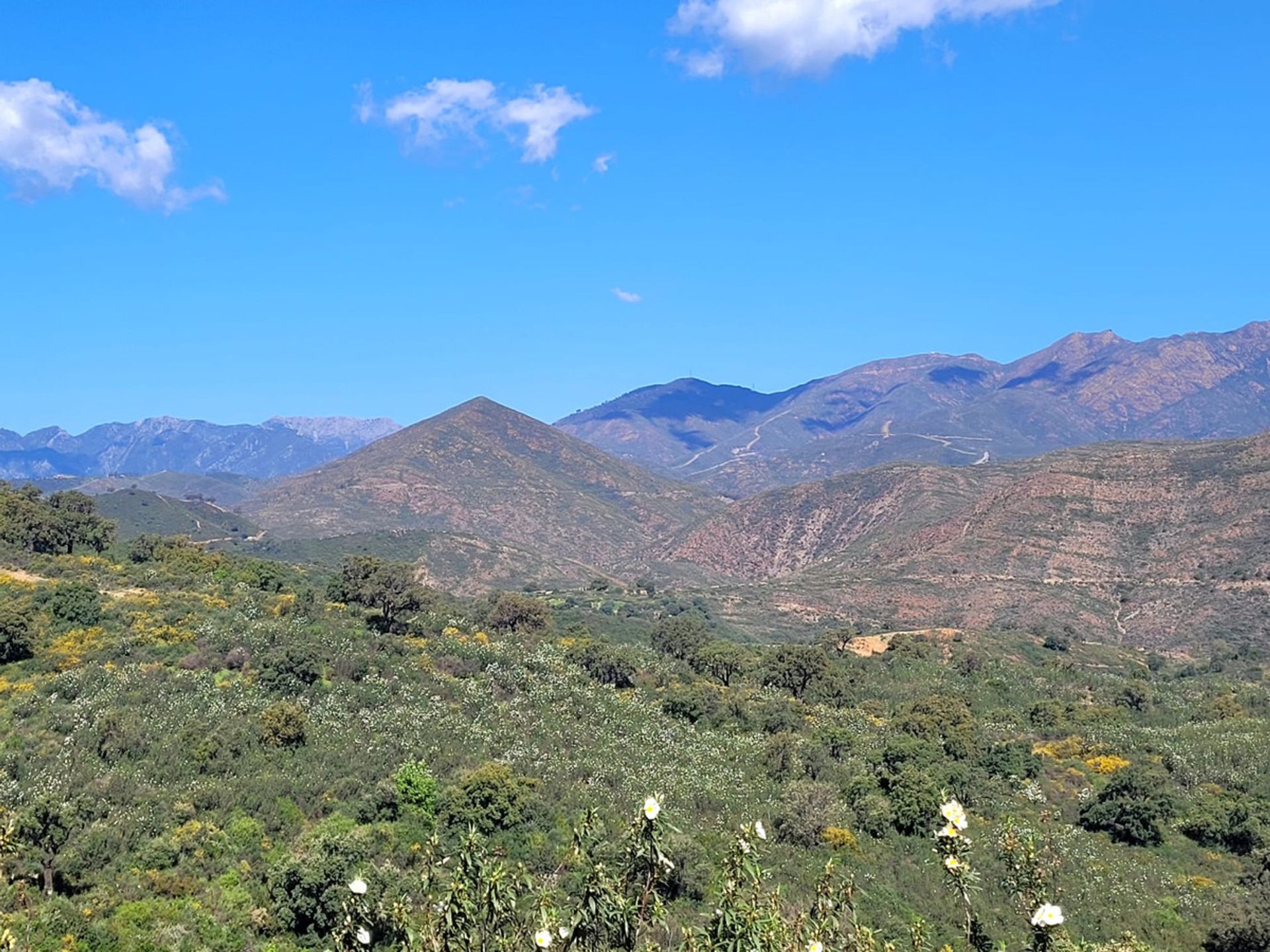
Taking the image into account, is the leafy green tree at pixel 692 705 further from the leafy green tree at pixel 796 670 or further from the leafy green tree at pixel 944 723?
the leafy green tree at pixel 944 723

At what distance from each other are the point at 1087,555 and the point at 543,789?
328 feet

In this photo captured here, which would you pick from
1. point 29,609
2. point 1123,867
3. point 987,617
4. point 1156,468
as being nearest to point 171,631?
point 29,609

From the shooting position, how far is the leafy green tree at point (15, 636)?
39.2m

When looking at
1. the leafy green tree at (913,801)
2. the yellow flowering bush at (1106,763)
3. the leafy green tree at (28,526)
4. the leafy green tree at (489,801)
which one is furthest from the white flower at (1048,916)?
the leafy green tree at (28,526)

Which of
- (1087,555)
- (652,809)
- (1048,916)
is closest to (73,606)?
(652,809)

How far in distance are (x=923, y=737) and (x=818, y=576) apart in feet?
288

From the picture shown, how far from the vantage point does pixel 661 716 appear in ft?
153

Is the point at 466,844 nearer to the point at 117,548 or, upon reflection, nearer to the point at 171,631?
the point at 171,631

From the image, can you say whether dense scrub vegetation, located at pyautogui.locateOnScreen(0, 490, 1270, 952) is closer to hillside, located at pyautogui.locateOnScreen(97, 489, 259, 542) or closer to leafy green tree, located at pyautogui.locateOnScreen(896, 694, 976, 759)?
leafy green tree, located at pyautogui.locateOnScreen(896, 694, 976, 759)

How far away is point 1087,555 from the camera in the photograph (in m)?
115

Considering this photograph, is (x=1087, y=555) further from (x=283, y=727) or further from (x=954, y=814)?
(x=954, y=814)

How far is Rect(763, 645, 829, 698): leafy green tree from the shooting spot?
187 feet

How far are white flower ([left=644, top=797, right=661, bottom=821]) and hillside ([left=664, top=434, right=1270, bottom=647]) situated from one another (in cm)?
9485

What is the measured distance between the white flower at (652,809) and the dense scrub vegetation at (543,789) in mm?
203
